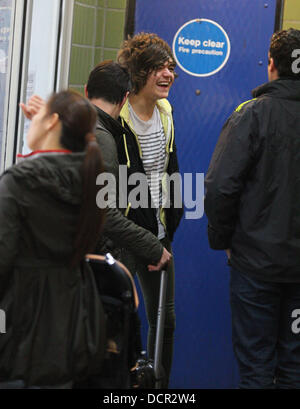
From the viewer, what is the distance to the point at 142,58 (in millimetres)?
3295

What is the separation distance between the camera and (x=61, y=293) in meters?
2.17

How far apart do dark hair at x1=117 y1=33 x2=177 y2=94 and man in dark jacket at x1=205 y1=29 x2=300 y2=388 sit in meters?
0.54

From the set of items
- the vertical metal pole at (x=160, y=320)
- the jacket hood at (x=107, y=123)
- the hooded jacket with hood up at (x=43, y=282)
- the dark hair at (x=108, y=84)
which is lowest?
the vertical metal pole at (x=160, y=320)

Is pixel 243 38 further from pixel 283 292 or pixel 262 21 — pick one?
pixel 283 292

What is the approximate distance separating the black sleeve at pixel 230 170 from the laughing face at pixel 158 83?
1.48 ft

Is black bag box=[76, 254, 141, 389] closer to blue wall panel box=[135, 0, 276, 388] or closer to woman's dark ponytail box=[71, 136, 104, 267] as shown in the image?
woman's dark ponytail box=[71, 136, 104, 267]

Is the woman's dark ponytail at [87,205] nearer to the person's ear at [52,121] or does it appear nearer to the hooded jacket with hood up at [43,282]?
the hooded jacket with hood up at [43,282]

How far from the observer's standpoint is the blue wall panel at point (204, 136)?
3719 mm

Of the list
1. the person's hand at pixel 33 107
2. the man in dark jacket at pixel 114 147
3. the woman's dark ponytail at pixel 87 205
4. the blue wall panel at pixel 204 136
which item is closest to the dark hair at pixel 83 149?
the woman's dark ponytail at pixel 87 205

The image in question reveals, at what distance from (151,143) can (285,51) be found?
2.46 feet

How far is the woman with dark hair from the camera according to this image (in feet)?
6.91

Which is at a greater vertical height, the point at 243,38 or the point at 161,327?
the point at 243,38
